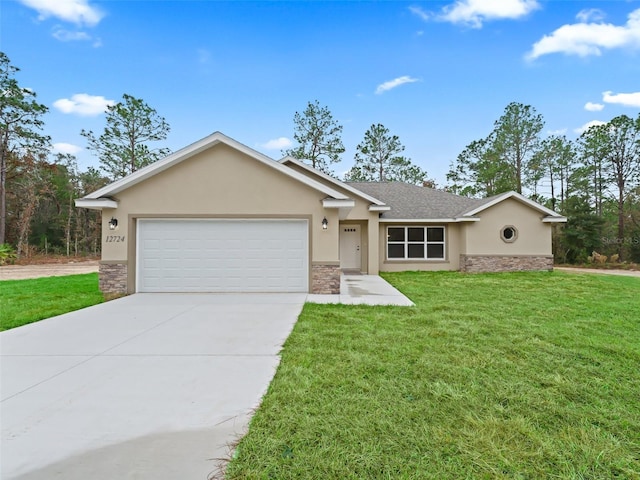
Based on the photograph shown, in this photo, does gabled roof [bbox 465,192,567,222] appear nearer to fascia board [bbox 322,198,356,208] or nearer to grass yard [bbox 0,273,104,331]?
fascia board [bbox 322,198,356,208]

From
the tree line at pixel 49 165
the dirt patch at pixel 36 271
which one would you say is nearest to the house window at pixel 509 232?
the dirt patch at pixel 36 271

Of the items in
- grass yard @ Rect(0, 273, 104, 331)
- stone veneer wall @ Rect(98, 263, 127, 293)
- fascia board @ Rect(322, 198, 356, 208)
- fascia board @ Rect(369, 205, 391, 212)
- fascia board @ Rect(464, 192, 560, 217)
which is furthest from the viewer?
fascia board @ Rect(464, 192, 560, 217)

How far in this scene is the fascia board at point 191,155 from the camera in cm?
948

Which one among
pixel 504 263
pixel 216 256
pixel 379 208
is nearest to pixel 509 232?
pixel 504 263

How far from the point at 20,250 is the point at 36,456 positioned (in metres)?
31.9

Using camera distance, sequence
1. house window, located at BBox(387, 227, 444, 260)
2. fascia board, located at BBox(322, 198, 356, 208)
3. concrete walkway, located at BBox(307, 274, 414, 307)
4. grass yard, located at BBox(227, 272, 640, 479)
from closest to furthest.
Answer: grass yard, located at BBox(227, 272, 640, 479)
concrete walkway, located at BBox(307, 274, 414, 307)
fascia board, located at BBox(322, 198, 356, 208)
house window, located at BBox(387, 227, 444, 260)

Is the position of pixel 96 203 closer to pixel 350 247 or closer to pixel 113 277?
pixel 113 277

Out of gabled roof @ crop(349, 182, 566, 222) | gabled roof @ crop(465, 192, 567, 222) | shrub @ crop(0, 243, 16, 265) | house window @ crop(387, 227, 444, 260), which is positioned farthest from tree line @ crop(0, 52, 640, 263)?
house window @ crop(387, 227, 444, 260)

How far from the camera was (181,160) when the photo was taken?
9.73 metres

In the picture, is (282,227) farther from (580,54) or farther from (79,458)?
(580,54)

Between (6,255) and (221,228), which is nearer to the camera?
(221,228)

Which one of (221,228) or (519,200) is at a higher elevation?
(519,200)

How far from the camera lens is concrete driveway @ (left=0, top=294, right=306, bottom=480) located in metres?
2.34

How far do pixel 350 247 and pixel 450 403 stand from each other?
44.8 ft
